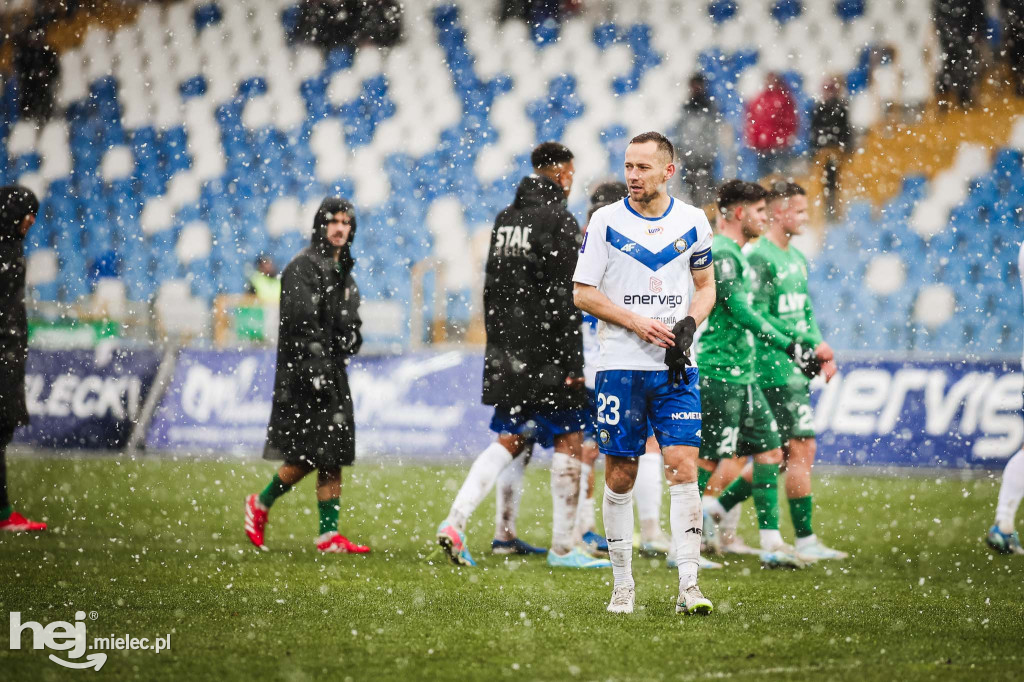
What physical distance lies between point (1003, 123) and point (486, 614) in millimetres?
12510

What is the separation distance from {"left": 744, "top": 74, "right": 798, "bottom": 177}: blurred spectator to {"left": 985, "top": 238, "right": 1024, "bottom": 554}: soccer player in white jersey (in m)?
8.31

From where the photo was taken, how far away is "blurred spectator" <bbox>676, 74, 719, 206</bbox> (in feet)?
44.7

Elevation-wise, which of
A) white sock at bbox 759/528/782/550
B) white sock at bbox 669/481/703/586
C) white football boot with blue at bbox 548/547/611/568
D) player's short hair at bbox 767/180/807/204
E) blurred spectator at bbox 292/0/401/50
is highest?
blurred spectator at bbox 292/0/401/50

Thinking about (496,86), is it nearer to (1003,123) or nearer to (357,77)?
(357,77)

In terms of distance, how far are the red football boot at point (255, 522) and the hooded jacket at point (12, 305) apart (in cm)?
174

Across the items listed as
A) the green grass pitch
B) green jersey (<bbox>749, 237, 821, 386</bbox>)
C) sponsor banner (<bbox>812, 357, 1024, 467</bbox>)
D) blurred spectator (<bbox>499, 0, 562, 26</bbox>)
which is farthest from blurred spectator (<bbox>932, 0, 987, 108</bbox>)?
green jersey (<bbox>749, 237, 821, 386</bbox>)

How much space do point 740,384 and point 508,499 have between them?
1423 mm

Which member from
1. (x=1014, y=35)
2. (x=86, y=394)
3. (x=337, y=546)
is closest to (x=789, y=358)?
(x=337, y=546)

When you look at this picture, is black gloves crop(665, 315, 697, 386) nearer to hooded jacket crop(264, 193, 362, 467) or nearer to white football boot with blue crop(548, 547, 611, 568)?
white football boot with blue crop(548, 547, 611, 568)

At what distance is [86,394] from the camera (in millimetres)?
11641

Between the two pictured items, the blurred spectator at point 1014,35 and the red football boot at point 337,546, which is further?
the blurred spectator at point 1014,35

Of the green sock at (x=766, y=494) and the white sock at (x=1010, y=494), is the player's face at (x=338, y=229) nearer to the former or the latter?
the green sock at (x=766, y=494)

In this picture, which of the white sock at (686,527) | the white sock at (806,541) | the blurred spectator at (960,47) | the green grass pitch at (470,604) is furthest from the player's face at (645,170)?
the blurred spectator at (960,47)

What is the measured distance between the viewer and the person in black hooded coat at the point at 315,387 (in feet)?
20.8
